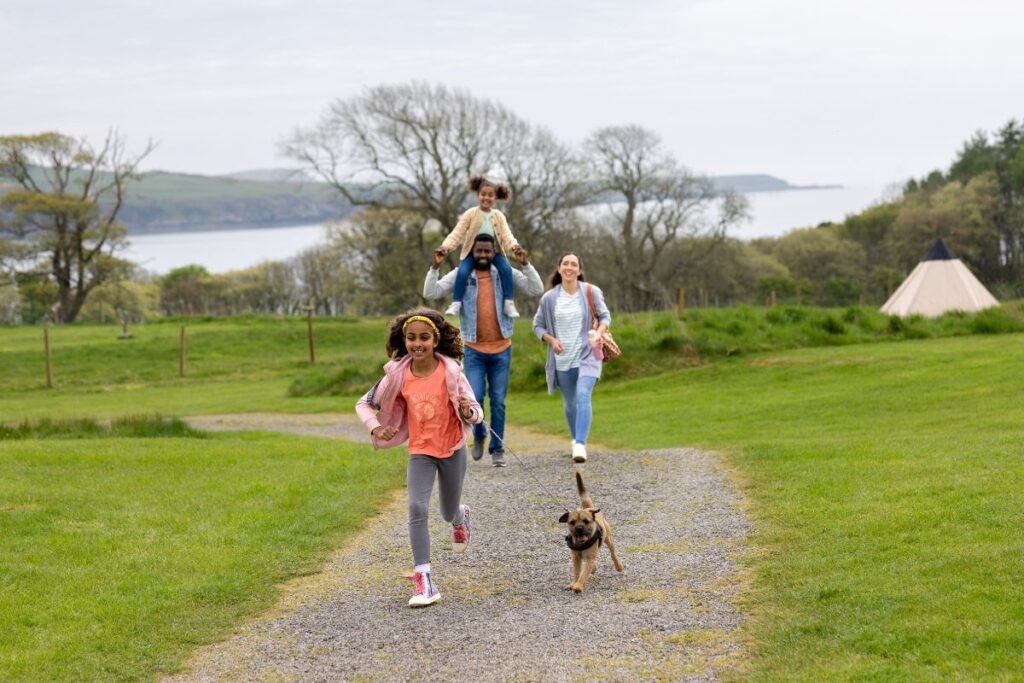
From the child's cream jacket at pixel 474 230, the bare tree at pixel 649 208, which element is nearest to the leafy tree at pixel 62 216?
the bare tree at pixel 649 208

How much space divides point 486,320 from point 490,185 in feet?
4.51

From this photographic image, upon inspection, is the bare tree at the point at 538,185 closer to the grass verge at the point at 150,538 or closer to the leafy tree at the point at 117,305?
the leafy tree at the point at 117,305

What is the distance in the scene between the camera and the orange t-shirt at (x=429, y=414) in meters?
8.15

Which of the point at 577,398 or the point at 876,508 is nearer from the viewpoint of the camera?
the point at 876,508

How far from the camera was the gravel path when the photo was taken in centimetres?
657

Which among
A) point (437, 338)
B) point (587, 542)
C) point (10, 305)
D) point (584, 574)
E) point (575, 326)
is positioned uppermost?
point (437, 338)

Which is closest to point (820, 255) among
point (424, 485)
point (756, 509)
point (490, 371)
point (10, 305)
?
point (10, 305)

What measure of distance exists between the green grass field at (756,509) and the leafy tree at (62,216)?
47690mm

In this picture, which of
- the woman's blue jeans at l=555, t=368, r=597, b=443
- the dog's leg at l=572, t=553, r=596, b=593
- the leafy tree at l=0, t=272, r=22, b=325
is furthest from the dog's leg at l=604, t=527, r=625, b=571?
the leafy tree at l=0, t=272, r=22, b=325

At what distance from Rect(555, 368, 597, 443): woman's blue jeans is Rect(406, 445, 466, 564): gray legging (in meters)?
4.14

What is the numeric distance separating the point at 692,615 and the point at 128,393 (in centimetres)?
3143

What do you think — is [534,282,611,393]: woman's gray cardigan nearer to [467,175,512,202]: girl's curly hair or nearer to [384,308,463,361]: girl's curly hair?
[467,175,512,202]: girl's curly hair

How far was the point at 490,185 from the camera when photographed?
1198cm

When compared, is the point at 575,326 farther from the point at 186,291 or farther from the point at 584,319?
the point at 186,291
